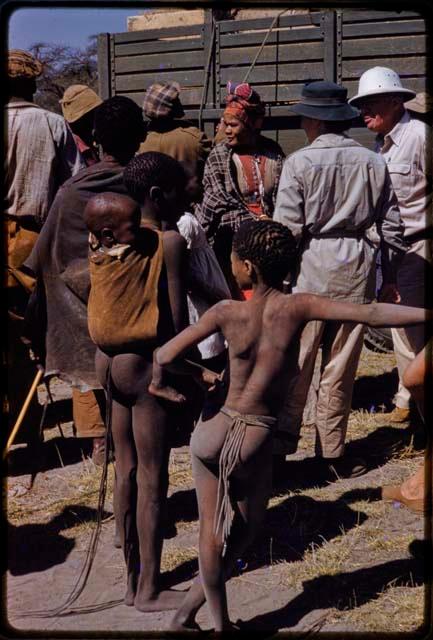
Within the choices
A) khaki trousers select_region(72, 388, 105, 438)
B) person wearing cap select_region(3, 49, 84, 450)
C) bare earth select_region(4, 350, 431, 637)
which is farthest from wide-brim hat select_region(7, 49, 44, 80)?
bare earth select_region(4, 350, 431, 637)

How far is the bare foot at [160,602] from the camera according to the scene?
367 cm

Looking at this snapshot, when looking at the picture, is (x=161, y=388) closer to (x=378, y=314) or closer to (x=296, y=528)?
(x=378, y=314)

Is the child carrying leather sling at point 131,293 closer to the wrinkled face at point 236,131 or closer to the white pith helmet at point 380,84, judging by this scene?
the wrinkled face at point 236,131

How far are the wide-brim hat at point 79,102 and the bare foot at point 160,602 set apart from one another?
3.45 metres

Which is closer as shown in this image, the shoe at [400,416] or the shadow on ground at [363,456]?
the shadow on ground at [363,456]

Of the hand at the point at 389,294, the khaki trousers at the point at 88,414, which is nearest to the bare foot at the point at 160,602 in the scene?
the khaki trousers at the point at 88,414

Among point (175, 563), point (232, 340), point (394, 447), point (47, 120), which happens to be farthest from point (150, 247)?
point (394, 447)

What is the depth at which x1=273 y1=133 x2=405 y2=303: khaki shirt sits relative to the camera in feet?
16.0

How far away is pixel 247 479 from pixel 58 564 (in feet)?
4.63

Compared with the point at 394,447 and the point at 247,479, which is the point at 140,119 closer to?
the point at 247,479

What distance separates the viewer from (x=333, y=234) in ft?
16.3

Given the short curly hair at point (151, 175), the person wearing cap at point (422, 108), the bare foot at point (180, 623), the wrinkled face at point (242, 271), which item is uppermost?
the person wearing cap at point (422, 108)

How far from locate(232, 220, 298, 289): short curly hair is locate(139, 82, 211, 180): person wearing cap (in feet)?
7.94

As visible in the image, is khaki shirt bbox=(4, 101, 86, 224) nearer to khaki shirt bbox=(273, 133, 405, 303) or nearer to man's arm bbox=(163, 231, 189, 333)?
khaki shirt bbox=(273, 133, 405, 303)
